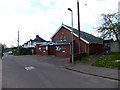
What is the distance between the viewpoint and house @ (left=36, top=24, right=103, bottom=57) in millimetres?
43812

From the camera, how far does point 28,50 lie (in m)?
71.2

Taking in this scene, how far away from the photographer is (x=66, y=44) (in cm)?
4519

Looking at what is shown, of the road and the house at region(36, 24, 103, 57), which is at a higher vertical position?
the house at region(36, 24, 103, 57)

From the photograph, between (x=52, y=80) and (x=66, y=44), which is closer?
(x=52, y=80)

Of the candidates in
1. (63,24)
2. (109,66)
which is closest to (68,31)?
(63,24)

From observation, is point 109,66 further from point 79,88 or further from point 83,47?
point 83,47

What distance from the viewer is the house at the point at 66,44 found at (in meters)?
43.8

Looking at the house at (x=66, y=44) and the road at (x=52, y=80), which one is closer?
the road at (x=52, y=80)

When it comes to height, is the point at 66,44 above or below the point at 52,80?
above

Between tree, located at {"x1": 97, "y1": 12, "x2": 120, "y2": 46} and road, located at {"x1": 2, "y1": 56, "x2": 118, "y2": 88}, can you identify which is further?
tree, located at {"x1": 97, "y1": 12, "x2": 120, "y2": 46}

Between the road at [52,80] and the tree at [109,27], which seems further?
the tree at [109,27]

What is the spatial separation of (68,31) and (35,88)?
34.9 metres

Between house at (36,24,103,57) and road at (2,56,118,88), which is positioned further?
house at (36,24,103,57)

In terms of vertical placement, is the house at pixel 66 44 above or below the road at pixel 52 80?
above
